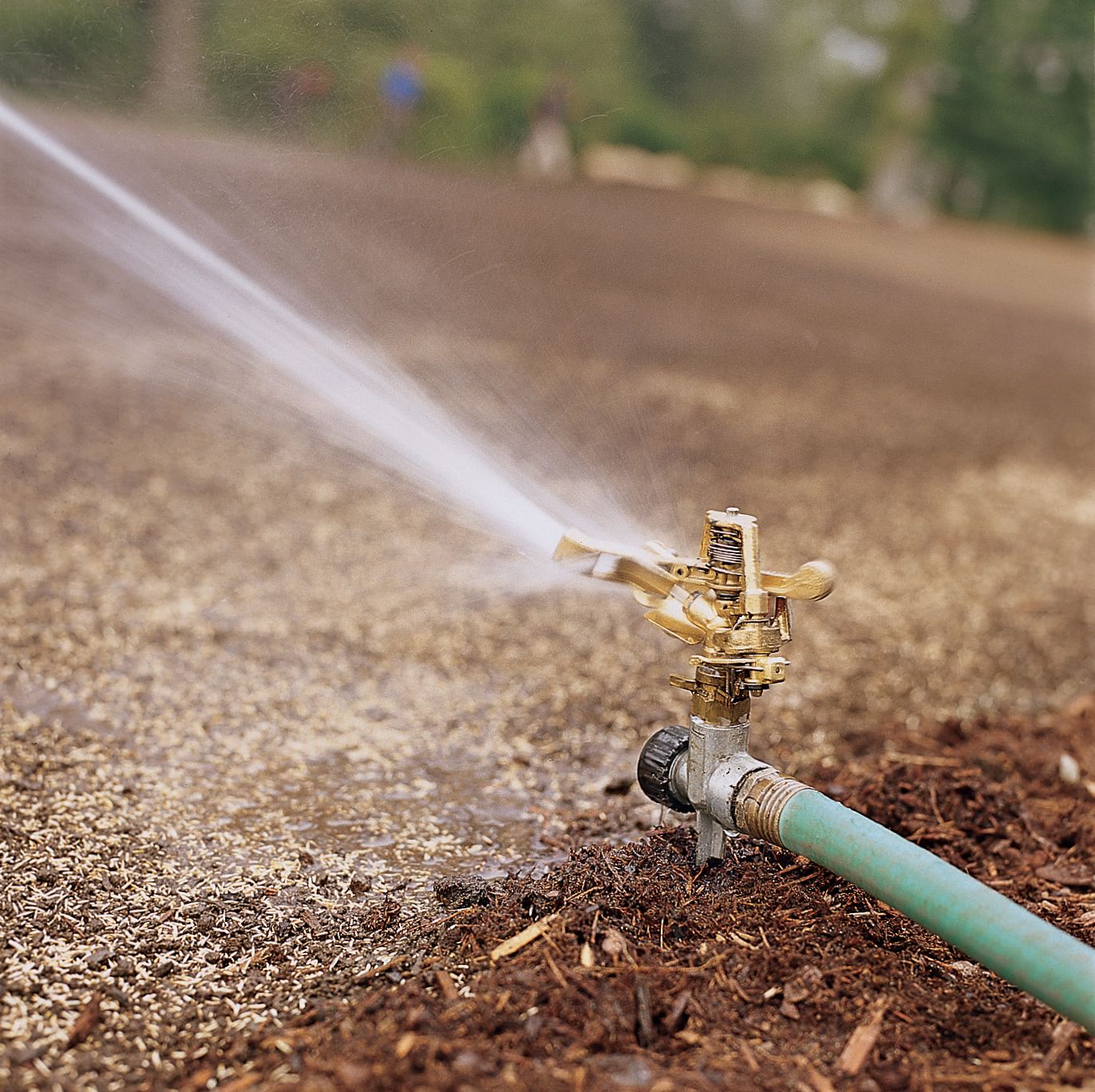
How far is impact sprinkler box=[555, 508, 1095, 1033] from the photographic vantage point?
227 centimetres

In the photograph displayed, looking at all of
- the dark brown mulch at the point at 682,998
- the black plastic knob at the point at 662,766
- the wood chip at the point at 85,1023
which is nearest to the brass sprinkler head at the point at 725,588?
the black plastic knob at the point at 662,766

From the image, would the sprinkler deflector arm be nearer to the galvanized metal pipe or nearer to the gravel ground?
the galvanized metal pipe

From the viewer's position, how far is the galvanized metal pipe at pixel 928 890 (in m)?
2.02

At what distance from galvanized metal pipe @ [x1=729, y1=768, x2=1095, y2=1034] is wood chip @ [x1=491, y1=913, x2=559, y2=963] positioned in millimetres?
430

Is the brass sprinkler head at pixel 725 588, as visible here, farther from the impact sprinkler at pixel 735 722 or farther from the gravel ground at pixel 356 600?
the gravel ground at pixel 356 600

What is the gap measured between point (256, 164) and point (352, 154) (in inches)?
20.1

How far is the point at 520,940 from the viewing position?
7.91 ft

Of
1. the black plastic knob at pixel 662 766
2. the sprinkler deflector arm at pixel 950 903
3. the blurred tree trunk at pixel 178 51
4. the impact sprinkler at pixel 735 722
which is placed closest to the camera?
the sprinkler deflector arm at pixel 950 903

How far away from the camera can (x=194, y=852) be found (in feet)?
9.57

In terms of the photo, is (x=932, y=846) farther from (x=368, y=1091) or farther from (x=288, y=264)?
(x=288, y=264)

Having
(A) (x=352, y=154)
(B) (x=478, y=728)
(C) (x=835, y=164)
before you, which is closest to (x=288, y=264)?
(A) (x=352, y=154)

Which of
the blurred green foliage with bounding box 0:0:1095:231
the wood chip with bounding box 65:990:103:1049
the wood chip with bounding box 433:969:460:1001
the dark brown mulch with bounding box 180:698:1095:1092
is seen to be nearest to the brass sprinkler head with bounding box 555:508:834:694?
the dark brown mulch with bounding box 180:698:1095:1092

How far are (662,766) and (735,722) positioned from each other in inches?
7.2

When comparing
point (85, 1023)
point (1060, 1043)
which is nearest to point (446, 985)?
point (85, 1023)
